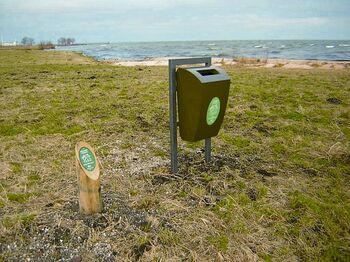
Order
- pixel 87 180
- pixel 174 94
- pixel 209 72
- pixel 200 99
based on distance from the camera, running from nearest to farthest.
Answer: pixel 87 180 → pixel 200 99 → pixel 174 94 → pixel 209 72

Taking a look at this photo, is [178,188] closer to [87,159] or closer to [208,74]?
[87,159]

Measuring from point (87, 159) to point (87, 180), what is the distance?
202 millimetres

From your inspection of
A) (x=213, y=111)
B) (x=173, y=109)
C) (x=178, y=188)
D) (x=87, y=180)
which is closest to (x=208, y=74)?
(x=213, y=111)

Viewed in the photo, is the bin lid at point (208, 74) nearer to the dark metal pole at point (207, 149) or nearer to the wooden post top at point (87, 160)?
the dark metal pole at point (207, 149)

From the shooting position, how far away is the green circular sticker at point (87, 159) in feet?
8.77

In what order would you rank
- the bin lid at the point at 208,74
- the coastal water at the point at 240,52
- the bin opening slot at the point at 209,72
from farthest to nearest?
1. the coastal water at the point at 240,52
2. the bin opening slot at the point at 209,72
3. the bin lid at the point at 208,74

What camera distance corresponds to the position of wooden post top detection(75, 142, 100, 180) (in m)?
2.63

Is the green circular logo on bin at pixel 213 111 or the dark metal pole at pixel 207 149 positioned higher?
the green circular logo on bin at pixel 213 111

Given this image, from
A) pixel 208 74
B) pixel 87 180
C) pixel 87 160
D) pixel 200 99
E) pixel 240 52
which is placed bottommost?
pixel 87 180

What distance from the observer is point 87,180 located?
2.62m

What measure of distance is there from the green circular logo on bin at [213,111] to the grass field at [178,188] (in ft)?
2.31

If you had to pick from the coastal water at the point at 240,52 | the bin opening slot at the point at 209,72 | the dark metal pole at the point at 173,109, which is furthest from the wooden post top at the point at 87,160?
the coastal water at the point at 240,52

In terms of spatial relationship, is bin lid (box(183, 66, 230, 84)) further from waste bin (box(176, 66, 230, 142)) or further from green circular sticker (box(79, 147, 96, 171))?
green circular sticker (box(79, 147, 96, 171))

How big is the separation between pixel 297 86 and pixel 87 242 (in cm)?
834
